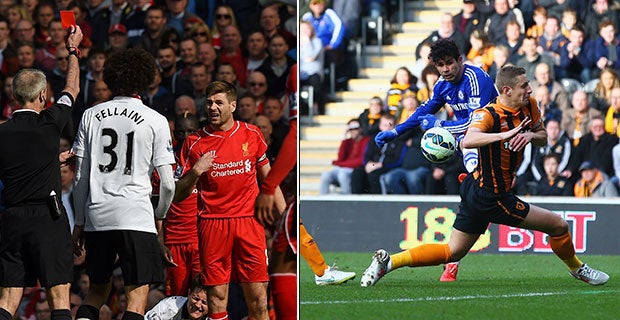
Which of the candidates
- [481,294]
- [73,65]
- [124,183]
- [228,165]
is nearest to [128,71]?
[73,65]

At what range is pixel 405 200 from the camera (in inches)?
312

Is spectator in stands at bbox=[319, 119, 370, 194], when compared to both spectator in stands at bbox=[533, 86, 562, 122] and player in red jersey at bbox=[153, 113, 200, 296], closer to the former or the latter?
spectator in stands at bbox=[533, 86, 562, 122]

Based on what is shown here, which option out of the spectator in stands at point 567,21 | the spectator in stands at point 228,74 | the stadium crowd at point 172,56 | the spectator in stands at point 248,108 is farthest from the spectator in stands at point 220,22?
the spectator in stands at point 567,21

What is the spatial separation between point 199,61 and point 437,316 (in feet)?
7.27

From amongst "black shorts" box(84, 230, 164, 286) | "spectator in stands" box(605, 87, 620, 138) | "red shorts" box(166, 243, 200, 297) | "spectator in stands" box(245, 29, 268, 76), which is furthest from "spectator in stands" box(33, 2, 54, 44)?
"spectator in stands" box(605, 87, 620, 138)

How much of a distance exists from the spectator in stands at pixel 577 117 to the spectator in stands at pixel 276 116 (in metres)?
2.20

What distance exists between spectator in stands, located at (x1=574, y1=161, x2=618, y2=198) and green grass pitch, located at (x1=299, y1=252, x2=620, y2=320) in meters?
0.57

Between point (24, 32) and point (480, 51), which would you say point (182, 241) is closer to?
point (24, 32)

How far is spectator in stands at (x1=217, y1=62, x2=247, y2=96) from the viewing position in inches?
268

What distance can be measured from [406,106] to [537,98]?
907mm

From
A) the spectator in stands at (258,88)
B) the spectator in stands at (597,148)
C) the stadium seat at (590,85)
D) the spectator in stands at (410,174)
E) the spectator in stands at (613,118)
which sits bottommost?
the spectator in stands at (410,174)

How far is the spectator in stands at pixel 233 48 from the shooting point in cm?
690

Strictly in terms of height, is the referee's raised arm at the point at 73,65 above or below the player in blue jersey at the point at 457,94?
above

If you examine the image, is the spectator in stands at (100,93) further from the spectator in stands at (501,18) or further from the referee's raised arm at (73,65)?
the spectator in stands at (501,18)
